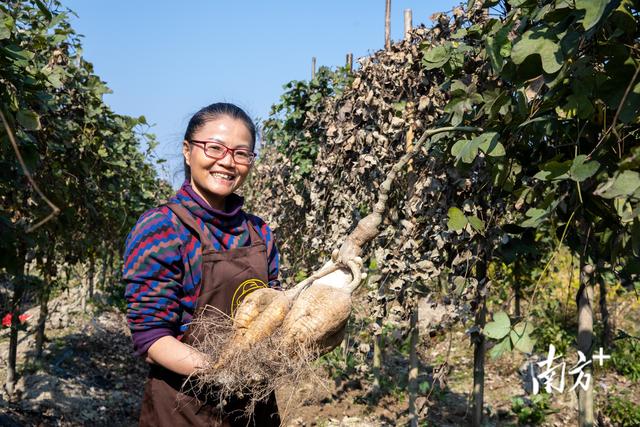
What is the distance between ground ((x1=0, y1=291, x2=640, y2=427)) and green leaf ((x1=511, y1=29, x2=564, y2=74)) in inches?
125

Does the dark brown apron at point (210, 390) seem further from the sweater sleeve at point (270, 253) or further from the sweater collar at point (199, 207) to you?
the sweater sleeve at point (270, 253)

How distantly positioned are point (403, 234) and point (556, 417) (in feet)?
11.2

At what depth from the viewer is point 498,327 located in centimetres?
149

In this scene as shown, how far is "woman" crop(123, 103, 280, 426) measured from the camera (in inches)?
66.3

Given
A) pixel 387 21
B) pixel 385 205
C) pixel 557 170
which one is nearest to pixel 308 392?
pixel 385 205

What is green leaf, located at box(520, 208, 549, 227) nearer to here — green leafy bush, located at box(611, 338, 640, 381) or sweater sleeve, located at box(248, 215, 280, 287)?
sweater sleeve, located at box(248, 215, 280, 287)

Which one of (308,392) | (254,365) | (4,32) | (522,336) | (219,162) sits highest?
(4,32)

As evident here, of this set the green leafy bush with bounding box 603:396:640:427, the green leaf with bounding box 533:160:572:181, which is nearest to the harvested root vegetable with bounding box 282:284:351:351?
the green leaf with bounding box 533:160:572:181

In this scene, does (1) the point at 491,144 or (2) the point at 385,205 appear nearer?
(1) the point at 491,144

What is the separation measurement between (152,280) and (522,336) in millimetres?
969

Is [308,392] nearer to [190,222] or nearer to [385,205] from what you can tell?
[385,205]

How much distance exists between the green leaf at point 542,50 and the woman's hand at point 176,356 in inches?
41.6

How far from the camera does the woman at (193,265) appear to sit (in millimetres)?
1684

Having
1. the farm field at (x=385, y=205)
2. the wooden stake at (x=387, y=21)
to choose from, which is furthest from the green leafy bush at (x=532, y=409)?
the wooden stake at (x=387, y=21)
